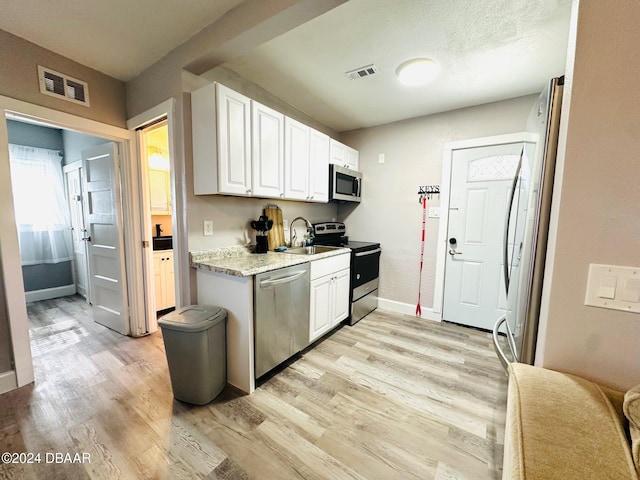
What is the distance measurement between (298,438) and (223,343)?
0.80 m

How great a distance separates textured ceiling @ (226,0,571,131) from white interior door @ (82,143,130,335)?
168 centimetres

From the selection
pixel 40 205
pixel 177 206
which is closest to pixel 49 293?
pixel 40 205

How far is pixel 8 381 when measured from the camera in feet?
6.02

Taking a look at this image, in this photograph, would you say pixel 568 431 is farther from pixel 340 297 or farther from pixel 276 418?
pixel 340 297

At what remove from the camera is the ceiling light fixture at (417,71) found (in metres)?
2.04

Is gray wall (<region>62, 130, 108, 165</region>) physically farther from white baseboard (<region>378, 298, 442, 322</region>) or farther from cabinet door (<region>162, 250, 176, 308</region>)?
white baseboard (<region>378, 298, 442, 322</region>)

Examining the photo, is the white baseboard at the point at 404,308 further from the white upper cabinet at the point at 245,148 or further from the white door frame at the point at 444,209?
the white upper cabinet at the point at 245,148

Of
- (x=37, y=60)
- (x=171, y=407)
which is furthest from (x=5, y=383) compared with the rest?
(x=37, y=60)

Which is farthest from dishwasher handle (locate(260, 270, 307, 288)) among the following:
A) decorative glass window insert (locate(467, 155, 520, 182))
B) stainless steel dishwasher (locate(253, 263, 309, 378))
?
decorative glass window insert (locate(467, 155, 520, 182))

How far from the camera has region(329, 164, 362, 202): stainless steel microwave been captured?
10.1 feet

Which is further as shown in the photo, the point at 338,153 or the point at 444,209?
the point at 338,153

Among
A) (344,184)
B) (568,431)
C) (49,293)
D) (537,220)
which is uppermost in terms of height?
(344,184)

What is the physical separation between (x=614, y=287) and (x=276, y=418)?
5.81 feet

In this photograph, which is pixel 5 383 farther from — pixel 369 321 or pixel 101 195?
pixel 369 321
